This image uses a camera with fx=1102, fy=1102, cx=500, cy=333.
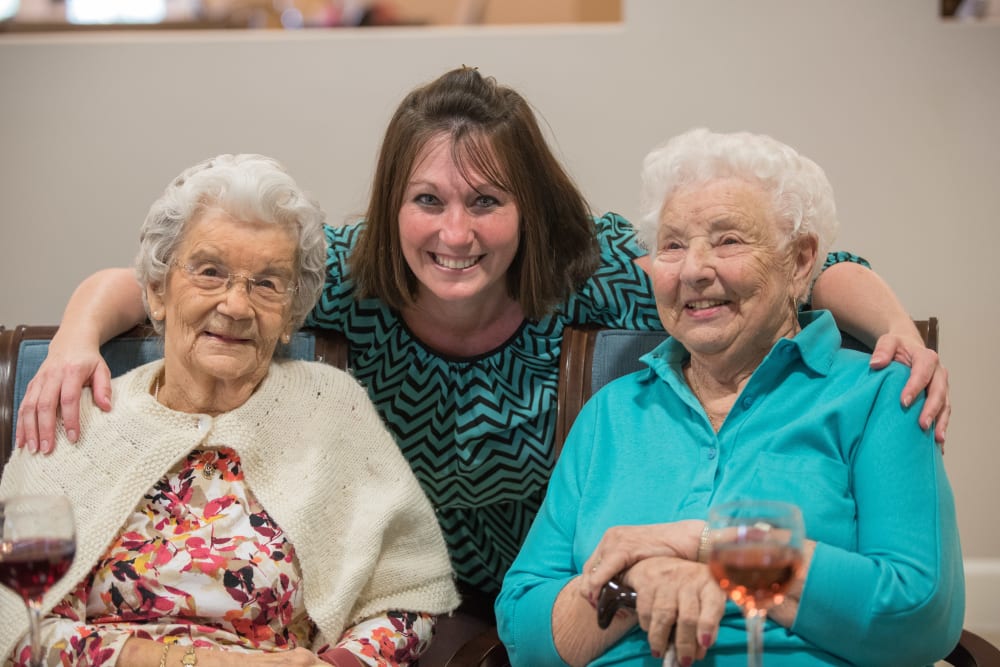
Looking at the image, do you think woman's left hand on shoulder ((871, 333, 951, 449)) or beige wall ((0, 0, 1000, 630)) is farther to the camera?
beige wall ((0, 0, 1000, 630))

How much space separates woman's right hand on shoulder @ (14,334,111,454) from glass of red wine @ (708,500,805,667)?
123cm

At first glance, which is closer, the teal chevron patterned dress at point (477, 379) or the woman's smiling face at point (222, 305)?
the woman's smiling face at point (222, 305)

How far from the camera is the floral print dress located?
75.0 inches

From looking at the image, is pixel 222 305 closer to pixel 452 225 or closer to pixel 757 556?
pixel 452 225

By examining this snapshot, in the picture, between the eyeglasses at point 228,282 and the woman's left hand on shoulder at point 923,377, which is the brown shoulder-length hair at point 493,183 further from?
the woman's left hand on shoulder at point 923,377

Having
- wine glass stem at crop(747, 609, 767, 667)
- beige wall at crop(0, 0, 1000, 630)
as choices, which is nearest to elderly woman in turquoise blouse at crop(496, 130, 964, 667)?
wine glass stem at crop(747, 609, 767, 667)

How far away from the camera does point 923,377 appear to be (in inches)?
71.1

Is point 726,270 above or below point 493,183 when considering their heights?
below

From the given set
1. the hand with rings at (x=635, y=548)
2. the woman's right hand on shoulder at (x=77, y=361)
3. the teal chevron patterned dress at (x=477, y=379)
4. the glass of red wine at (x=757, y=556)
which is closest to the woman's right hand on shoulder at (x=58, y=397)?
the woman's right hand on shoulder at (x=77, y=361)

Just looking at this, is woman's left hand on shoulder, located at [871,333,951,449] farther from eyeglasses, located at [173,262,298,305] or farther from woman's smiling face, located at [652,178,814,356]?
eyeglasses, located at [173,262,298,305]

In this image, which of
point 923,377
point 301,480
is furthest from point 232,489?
point 923,377

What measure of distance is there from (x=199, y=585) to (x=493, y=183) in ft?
3.13

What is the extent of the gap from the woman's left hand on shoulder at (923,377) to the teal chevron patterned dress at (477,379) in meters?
0.58

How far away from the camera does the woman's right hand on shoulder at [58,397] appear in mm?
2020
